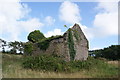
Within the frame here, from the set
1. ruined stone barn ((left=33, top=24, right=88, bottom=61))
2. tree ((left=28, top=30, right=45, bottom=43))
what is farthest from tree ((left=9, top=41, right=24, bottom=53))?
tree ((left=28, top=30, right=45, bottom=43))

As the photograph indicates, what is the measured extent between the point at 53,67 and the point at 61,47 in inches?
132

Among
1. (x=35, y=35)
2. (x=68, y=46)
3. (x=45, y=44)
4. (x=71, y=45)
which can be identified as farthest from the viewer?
(x=35, y=35)

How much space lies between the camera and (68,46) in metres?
14.9

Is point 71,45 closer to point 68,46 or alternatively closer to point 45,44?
point 68,46

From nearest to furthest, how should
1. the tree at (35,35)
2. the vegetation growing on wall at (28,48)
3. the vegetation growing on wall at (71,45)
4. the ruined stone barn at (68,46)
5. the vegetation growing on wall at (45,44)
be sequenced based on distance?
the ruined stone barn at (68,46) → the vegetation growing on wall at (71,45) → the vegetation growing on wall at (45,44) → the vegetation growing on wall at (28,48) → the tree at (35,35)

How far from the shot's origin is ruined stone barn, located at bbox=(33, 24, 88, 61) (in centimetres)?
1471

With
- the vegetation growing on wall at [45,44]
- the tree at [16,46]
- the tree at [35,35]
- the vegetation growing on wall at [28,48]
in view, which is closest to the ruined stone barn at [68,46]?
the vegetation growing on wall at [45,44]

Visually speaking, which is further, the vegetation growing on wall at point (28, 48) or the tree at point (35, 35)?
the tree at point (35, 35)

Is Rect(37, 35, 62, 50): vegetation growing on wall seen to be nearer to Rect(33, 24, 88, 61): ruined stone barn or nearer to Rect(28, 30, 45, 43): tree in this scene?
Rect(33, 24, 88, 61): ruined stone barn

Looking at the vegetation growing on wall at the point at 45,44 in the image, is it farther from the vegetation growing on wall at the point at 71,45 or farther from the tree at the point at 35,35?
the tree at the point at 35,35

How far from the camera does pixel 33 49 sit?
16.6 metres

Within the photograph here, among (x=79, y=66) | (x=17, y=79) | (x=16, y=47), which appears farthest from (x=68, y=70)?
(x=16, y=47)

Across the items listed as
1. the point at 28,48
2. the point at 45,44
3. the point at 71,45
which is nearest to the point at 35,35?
the point at 28,48

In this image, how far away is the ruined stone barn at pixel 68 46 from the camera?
48.3 feet
